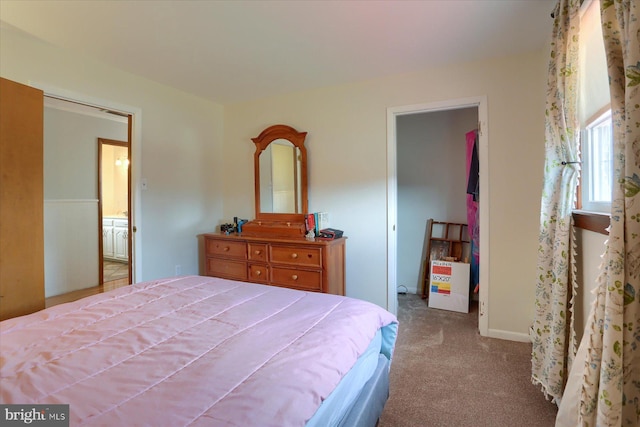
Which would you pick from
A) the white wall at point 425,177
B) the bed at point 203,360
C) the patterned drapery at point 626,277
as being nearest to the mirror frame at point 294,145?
the white wall at point 425,177

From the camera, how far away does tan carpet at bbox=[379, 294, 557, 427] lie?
1.65 m

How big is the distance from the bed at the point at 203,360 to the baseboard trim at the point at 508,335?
1621mm

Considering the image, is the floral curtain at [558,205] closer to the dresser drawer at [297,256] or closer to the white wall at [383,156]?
the white wall at [383,156]

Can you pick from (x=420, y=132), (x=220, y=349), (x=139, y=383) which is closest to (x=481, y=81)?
(x=420, y=132)

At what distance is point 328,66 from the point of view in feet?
9.02

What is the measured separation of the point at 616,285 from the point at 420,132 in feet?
10.9

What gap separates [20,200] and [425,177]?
3826mm

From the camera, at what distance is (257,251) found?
3.08 metres

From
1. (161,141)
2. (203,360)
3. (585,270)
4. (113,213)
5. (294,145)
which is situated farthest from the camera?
(113,213)

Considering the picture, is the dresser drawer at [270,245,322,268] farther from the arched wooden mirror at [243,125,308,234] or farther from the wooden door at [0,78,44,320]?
the wooden door at [0,78,44,320]

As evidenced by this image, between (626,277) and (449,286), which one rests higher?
(626,277)

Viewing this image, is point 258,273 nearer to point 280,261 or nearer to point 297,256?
point 280,261

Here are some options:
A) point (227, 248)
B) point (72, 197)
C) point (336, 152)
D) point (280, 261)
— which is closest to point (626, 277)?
point (280, 261)

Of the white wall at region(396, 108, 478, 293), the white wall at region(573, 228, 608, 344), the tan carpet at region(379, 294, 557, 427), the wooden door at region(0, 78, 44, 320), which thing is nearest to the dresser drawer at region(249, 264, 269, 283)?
the tan carpet at region(379, 294, 557, 427)
